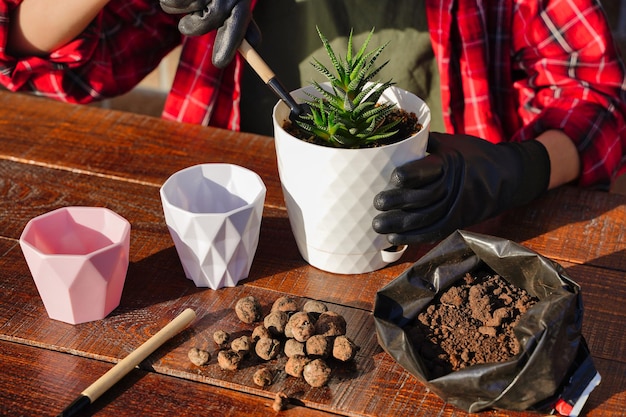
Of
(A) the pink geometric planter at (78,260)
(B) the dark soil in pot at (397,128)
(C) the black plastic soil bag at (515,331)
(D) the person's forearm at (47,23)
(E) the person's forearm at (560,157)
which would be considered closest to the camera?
(C) the black plastic soil bag at (515,331)

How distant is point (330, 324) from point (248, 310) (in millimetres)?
108

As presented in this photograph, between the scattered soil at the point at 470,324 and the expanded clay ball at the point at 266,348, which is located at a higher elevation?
the scattered soil at the point at 470,324

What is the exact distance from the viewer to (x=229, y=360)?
87 centimetres

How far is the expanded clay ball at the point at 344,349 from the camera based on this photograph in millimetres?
876

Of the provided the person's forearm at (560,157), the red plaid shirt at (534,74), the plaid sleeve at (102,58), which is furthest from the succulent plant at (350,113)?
the plaid sleeve at (102,58)

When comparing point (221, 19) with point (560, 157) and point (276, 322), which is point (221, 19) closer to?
point (276, 322)

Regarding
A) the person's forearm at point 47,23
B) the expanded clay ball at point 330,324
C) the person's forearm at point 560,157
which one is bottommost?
the person's forearm at point 560,157

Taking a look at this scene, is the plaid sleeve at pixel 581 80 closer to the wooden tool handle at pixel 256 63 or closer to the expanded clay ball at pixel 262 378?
the wooden tool handle at pixel 256 63

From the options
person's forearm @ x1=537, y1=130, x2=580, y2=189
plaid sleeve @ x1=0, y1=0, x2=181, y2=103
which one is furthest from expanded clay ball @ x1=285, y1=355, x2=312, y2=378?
plaid sleeve @ x1=0, y1=0, x2=181, y2=103

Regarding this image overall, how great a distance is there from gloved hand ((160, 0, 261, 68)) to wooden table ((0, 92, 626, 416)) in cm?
25

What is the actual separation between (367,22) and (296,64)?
18 cm

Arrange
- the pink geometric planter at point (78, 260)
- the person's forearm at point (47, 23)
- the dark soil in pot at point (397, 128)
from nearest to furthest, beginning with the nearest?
the pink geometric planter at point (78, 260), the dark soil in pot at point (397, 128), the person's forearm at point (47, 23)

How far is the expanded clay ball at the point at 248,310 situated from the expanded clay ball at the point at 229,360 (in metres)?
0.08

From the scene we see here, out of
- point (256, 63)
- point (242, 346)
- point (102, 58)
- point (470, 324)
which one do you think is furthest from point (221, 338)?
point (102, 58)
